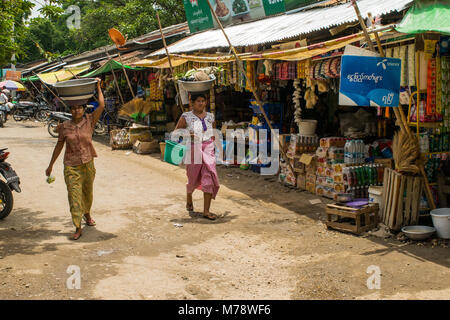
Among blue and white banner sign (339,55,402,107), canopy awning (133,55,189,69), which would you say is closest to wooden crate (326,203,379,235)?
blue and white banner sign (339,55,402,107)

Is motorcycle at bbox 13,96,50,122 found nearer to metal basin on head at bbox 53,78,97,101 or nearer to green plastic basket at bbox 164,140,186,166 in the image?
green plastic basket at bbox 164,140,186,166

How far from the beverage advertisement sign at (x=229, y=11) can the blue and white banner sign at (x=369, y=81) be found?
5.92m

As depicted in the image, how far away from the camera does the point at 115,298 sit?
3961mm

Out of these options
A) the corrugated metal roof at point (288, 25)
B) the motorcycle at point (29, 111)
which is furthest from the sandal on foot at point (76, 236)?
the motorcycle at point (29, 111)

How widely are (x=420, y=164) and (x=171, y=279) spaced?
325 centimetres

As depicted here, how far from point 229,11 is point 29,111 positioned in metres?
14.7

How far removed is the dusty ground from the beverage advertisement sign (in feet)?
15.7

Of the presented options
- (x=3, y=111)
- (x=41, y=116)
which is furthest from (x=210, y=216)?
(x=41, y=116)

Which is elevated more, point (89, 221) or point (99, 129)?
point (99, 129)

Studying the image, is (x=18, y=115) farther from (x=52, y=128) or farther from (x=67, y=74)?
(x=52, y=128)

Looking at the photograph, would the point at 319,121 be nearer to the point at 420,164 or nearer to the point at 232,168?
the point at 232,168

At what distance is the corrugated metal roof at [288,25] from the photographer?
271 inches

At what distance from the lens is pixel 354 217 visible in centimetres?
584
